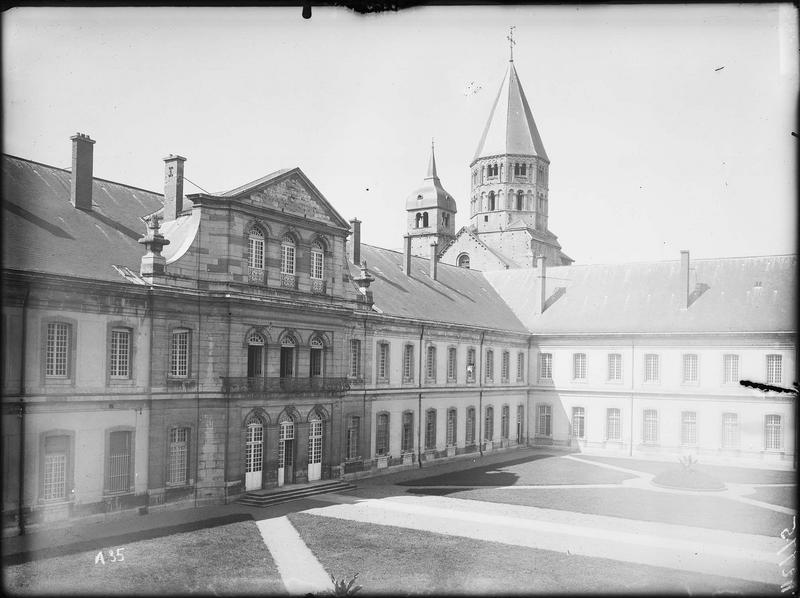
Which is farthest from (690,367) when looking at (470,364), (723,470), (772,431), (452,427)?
(452,427)

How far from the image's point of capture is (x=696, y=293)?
43.4m

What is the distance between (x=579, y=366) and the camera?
45656 mm

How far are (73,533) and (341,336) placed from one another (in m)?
13.3

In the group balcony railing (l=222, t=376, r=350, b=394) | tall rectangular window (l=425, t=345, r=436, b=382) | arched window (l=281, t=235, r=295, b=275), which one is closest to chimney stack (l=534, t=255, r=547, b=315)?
tall rectangular window (l=425, t=345, r=436, b=382)


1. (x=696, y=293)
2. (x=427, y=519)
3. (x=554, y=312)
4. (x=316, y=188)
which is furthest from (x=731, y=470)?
(x=316, y=188)

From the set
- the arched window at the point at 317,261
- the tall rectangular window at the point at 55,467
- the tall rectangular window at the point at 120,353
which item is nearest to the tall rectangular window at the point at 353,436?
the arched window at the point at 317,261

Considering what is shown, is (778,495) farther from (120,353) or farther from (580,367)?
(120,353)

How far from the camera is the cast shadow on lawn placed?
96.3ft

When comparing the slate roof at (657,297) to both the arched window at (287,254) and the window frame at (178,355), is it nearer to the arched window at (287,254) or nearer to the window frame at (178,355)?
the arched window at (287,254)

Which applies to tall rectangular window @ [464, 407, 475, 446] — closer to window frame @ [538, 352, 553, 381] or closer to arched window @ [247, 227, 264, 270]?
window frame @ [538, 352, 553, 381]

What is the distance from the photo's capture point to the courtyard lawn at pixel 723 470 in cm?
3359

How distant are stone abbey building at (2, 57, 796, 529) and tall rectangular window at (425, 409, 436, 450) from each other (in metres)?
0.11

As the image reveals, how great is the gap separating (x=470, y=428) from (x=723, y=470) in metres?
13.4

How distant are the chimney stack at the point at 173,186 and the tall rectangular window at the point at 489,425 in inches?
914
